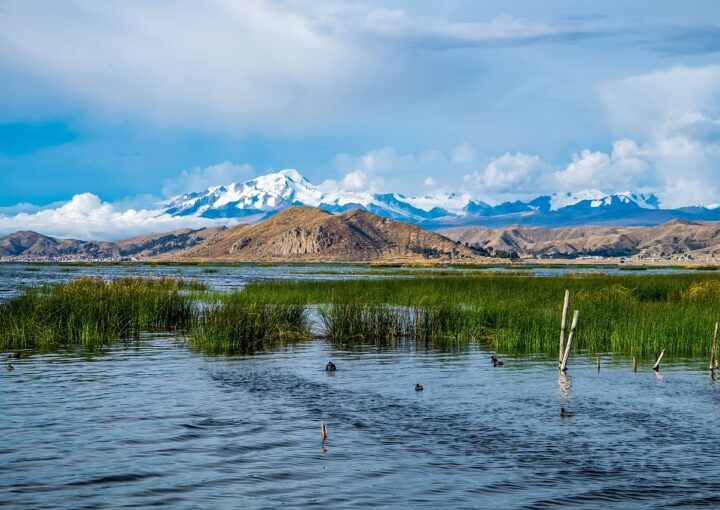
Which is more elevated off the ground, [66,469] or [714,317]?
[714,317]

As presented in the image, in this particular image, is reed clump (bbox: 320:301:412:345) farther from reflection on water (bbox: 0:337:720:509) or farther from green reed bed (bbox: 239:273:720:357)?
reflection on water (bbox: 0:337:720:509)

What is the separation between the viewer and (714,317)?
1352 inches

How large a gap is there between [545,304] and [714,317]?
10163 millimetres

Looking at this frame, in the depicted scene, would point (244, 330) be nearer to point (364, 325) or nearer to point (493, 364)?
point (364, 325)

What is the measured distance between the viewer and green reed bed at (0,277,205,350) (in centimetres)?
3259

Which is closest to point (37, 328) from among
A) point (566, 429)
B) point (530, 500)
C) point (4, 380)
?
point (4, 380)

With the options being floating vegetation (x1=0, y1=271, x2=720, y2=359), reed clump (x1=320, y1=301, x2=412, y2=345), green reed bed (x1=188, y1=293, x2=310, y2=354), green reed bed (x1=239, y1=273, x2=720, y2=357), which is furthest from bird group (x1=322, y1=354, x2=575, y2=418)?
reed clump (x1=320, y1=301, x2=412, y2=345)

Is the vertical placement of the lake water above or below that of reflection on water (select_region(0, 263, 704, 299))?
below

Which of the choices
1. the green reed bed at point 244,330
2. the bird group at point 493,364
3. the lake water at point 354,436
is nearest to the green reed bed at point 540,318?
the green reed bed at point 244,330

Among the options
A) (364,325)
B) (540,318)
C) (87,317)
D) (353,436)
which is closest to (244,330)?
(364,325)

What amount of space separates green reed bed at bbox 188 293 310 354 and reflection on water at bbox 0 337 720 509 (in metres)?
4.87

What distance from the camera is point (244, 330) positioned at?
34.4 m

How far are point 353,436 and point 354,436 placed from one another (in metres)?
0.02

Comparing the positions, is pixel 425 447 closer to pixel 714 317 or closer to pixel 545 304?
pixel 714 317
